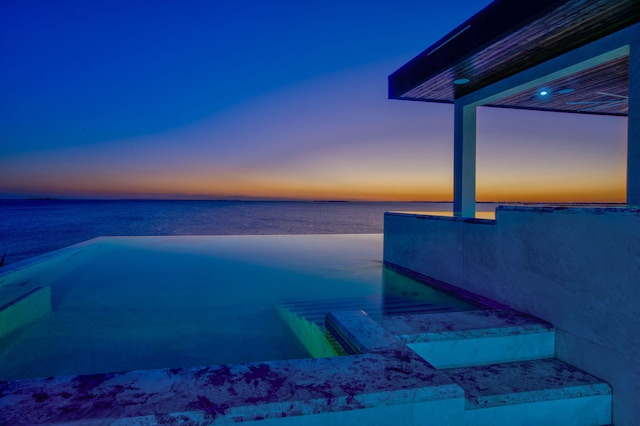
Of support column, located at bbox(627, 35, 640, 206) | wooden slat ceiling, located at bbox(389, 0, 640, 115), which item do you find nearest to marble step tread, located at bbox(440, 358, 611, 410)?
support column, located at bbox(627, 35, 640, 206)

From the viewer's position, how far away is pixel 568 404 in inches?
68.6

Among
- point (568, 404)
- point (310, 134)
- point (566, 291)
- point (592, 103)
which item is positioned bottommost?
point (568, 404)

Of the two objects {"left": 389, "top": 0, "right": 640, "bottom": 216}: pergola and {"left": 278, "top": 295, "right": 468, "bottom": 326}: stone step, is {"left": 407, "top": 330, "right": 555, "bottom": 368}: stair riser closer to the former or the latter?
{"left": 278, "top": 295, "right": 468, "bottom": 326}: stone step

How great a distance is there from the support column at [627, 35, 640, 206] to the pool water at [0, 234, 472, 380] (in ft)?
7.31

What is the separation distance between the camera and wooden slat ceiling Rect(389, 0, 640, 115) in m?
3.36

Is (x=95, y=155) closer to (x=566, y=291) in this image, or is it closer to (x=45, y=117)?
(x=45, y=117)

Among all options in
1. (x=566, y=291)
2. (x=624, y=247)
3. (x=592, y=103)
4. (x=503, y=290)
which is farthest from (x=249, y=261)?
(x=592, y=103)

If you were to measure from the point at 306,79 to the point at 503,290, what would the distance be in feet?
33.0

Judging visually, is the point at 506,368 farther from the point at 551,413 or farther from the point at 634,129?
the point at 634,129

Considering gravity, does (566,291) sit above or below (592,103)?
below

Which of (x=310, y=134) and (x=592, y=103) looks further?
(x=310, y=134)

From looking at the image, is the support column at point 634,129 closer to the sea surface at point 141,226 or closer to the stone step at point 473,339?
the stone step at point 473,339

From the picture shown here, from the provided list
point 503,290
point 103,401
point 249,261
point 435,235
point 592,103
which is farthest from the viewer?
point 592,103

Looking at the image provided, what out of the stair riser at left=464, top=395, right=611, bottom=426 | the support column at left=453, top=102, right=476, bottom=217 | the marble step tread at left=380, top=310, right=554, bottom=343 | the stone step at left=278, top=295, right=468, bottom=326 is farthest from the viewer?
the support column at left=453, top=102, right=476, bottom=217
